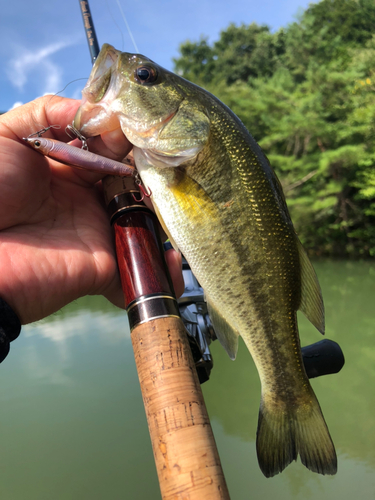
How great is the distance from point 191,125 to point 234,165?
7.9 inches

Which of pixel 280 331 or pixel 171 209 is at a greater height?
pixel 171 209

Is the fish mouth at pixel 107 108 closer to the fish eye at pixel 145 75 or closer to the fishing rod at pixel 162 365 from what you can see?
the fish eye at pixel 145 75

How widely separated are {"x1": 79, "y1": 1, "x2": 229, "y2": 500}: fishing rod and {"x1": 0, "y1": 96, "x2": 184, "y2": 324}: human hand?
0.58 feet

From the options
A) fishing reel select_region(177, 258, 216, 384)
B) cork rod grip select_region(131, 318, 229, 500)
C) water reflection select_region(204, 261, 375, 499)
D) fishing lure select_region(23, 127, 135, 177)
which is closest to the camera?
cork rod grip select_region(131, 318, 229, 500)

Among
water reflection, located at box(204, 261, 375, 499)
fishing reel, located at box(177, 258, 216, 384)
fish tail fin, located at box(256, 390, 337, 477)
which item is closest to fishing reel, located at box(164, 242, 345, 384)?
fishing reel, located at box(177, 258, 216, 384)

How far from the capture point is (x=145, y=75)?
1.19 m

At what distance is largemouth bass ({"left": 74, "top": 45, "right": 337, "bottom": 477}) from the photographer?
1.16 metres

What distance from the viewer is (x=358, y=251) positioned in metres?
11.5

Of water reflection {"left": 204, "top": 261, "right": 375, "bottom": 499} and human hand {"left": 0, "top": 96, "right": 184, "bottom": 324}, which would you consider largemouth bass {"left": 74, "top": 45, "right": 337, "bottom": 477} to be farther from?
water reflection {"left": 204, "top": 261, "right": 375, "bottom": 499}

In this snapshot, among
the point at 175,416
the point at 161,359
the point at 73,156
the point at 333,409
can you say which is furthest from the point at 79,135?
the point at 333,409

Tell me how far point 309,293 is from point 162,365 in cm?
63

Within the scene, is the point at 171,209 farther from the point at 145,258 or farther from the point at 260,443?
the point at 260,443

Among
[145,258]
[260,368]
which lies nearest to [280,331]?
[260,368]

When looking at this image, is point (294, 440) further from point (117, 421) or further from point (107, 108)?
point (117, 421)
